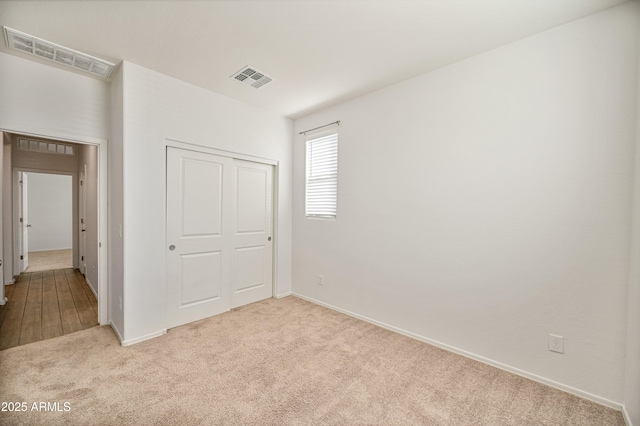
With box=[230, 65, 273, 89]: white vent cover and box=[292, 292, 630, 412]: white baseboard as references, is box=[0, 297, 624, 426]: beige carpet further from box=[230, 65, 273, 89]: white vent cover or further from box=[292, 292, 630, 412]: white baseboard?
box=[230, 65, 273, 89]: white vent cover

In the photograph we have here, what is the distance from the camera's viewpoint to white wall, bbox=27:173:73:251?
7.91 meters

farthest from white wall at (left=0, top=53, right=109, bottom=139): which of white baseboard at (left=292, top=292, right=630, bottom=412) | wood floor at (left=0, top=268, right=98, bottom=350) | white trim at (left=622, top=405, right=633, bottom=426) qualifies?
white trim at (left=622, top=405, right=633, bottom=426)

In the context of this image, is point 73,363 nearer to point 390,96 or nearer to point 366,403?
point 366,403

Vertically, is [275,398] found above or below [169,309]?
below

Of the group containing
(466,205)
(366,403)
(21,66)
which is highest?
(21,66)

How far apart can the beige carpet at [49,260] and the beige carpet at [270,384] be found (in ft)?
15.1

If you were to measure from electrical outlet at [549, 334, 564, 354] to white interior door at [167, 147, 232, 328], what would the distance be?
3.34 metres

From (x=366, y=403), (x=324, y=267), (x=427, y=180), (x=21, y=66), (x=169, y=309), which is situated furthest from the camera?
(x=324, y=267)

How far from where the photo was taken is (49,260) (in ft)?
21.8

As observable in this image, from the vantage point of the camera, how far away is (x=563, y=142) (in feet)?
6.66

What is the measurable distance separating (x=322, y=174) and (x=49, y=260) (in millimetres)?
7543

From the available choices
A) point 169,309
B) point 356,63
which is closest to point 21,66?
point 169,309

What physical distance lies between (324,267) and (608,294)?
2.75m

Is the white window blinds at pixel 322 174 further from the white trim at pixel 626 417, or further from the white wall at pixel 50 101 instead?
the white trim at pixel 626 417
